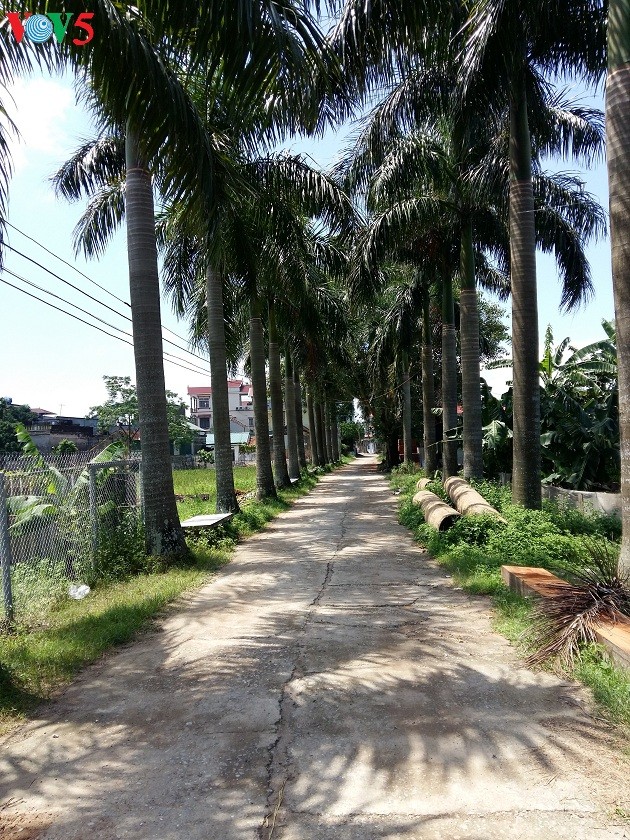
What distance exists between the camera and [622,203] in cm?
599

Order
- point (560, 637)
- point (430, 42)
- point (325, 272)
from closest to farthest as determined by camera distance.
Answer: point (560, 637) < point (430, 42) < point (325, 272)

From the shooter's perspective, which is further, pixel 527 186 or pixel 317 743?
pixel 527 186

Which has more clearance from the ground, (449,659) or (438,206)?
(438,206)

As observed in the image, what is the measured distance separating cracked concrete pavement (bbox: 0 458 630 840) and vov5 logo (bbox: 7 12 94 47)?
570 centimetres

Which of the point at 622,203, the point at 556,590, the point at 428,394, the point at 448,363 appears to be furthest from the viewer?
the point at 428,394

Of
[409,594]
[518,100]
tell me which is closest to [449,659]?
[409,594]

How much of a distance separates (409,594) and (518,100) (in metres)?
7.98

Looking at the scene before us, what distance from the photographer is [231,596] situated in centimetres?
761

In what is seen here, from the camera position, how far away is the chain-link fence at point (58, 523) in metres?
7.33

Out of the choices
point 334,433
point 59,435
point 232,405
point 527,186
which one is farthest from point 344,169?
point 232,405

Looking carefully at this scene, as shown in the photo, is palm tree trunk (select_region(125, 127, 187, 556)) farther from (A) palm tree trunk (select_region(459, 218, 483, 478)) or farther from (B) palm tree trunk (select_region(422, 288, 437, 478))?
(B) palm tree trunk (select_region(422, 288, 437, 478))

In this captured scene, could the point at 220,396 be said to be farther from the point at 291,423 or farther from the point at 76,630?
the point at 291,423

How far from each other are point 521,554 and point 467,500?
3.64 m

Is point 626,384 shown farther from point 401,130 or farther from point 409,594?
point 401,130
